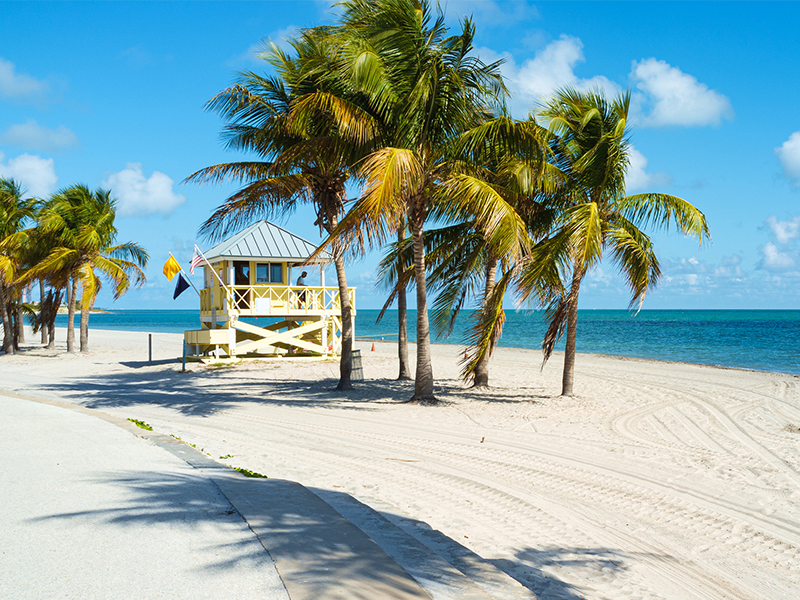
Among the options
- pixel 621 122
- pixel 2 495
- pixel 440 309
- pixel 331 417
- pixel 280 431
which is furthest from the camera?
pixel 440 309

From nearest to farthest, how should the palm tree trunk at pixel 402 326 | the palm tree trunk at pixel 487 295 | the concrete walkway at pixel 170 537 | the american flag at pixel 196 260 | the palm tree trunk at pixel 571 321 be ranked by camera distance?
the concrete walkway at pixel 170 537, the palm tree trunk at pixel 571 321, the palm tree trunk at pixel 487 295, the palm tree trunk at pixel 402 326, the american flag at pixel 196 260

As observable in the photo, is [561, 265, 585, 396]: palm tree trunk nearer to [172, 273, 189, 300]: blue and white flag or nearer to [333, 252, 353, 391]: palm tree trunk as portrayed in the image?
[333, 252, 353, 391]: palm tree trunk

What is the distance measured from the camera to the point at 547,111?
485 inches

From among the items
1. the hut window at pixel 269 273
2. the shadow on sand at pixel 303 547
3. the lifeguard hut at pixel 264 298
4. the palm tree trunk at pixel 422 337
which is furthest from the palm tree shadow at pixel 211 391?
the shadow on sand at pixel 303 547

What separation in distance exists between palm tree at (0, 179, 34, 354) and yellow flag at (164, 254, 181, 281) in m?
9.63

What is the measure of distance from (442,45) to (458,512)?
8.67 metres

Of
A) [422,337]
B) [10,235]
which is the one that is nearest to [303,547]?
[422,337]

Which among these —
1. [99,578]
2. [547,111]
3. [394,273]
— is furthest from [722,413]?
[99,578]

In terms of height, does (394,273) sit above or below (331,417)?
above

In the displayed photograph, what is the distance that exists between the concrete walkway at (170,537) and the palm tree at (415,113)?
5.40 meters

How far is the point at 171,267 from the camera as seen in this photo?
20.9m

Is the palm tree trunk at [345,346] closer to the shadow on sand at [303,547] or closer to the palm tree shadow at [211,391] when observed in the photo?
the palm tree shadow at [211,391]

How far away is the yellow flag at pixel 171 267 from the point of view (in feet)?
68.0

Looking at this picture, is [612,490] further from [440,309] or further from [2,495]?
[440,309]
